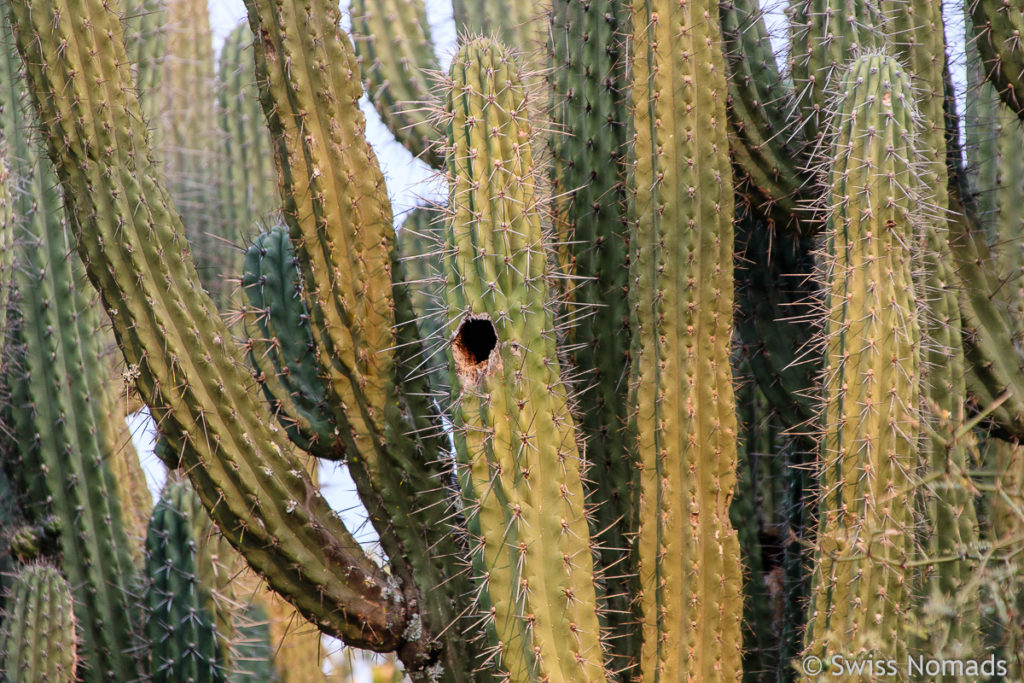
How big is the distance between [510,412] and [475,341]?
0.21 meters

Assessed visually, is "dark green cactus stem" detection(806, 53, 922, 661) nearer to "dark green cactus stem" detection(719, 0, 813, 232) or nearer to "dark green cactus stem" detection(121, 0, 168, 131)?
"dark green cactus stem" detection(719, 0, 813, 232)

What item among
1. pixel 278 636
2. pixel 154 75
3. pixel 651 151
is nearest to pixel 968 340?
pixel 651 151

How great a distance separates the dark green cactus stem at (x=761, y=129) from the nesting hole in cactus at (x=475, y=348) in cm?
121

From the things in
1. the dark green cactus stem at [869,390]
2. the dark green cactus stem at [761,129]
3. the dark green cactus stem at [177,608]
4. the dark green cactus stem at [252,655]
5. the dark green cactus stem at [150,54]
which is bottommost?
the dark green cactus stem at [252,655]

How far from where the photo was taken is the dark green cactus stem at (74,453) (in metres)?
4.13

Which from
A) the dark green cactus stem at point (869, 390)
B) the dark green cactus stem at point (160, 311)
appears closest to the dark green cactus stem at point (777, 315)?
the dark green cactus stem at point (869, 390)

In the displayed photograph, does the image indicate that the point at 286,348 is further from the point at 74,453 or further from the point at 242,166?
the point at 242,166

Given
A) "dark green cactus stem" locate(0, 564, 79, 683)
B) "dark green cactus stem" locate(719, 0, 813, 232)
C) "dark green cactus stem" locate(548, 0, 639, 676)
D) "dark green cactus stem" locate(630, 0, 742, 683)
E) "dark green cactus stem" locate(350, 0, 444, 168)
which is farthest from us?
"dark green cactus stem" locate(350, 0, 444, 168)

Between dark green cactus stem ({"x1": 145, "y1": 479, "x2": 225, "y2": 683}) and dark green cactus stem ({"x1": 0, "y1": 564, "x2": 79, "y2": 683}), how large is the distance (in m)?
0.29

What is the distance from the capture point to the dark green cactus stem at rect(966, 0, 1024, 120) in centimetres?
314

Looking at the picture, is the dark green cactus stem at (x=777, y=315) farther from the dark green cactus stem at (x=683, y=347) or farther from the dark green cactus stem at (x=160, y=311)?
the dark green cactus stem at (x=160, y=311)

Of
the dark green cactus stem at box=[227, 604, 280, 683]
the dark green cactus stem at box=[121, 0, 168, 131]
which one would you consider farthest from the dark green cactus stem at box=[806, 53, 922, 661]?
the dark green cactus stem at box=[121, 0, 168, 131]

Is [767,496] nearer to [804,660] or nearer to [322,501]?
[804,660]

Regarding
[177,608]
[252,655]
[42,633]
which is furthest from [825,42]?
[42,633]
